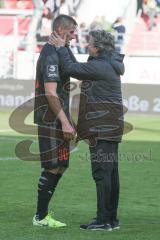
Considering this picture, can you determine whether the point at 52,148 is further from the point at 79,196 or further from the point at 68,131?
the point at 79,196

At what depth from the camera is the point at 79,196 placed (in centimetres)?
1017

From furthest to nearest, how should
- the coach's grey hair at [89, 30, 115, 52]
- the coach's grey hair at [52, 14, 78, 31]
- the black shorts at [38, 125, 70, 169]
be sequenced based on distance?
the black shorts at [38, 125, 70, 169] < the coach's grey hair at [52, 14, 78, 31] < the coach's grey hair at [89, 30, 115, 52]

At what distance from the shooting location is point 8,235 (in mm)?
7418

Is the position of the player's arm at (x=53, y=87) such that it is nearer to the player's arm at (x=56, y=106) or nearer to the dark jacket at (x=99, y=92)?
the player's arm at (x=56, y=106)

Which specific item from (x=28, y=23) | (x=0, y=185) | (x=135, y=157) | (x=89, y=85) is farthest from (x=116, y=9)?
(x=89, y=85)

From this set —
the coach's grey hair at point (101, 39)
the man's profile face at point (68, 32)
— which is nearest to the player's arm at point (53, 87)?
the man's profile face at point (68, 32)

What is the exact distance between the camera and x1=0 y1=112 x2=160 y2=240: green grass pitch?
7.64m

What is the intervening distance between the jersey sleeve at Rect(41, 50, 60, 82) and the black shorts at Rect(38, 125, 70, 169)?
20.6 inches

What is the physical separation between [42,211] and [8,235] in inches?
25.1

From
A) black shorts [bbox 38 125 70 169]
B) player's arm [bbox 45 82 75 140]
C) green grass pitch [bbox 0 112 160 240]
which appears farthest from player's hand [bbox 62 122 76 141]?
green grass pitch [bbox 0 112 160 240]

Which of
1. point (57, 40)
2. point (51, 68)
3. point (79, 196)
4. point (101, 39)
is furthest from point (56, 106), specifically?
point (79, 196)

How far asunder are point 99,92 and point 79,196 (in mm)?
2769

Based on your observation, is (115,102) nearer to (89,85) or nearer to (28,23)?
(89,85)

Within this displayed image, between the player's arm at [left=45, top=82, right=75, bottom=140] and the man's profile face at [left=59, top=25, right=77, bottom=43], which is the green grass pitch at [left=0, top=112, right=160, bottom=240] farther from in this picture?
the man's profile face at [left=59, top=25, right=77, bottom=43]
